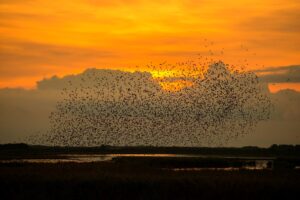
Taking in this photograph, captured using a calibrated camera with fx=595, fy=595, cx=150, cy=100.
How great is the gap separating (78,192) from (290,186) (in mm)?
14112

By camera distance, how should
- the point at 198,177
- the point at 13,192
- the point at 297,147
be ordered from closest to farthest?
the point at 13,192 < the point at 198,177 < the point at 297,147

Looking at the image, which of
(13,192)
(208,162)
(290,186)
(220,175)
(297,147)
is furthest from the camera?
(297,147)

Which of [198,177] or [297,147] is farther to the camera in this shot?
[297,147]

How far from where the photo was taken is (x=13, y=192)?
123 ft

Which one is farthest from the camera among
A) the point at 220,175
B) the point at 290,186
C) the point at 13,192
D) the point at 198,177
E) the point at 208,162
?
the point at 208,162

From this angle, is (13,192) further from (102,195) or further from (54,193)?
(102,195)

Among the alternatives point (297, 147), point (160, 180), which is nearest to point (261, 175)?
point (160, 180)

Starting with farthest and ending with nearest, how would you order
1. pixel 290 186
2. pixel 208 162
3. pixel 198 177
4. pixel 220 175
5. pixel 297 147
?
pixel 297 147 < pixel 208 162 < pixel 220 175 < pixel 198 177 < pixel 290 186

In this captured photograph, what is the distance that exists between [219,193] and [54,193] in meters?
10.6

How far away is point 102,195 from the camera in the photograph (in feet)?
123

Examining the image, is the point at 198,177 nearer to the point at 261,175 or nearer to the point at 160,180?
the point at 160,180

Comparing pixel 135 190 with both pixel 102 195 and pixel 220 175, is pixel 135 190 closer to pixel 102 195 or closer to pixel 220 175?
pixel 102 195

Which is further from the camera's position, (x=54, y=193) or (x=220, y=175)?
(x=220, y=175)

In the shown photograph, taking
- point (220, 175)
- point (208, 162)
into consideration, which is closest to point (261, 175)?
point (220, 175)
